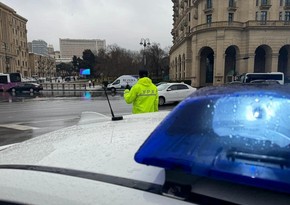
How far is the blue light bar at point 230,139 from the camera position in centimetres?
82

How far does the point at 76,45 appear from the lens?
133 m

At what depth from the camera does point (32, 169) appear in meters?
1.13

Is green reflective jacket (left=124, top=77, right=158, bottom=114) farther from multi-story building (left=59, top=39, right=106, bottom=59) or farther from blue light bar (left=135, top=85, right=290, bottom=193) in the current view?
multi-story building (left=59, top=39, right=106, bottom=59)

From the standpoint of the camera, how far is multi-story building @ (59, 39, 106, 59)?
427 ft

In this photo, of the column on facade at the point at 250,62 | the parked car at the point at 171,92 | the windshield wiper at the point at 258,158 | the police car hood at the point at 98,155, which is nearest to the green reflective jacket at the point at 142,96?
the police car hood at the point at 98,155

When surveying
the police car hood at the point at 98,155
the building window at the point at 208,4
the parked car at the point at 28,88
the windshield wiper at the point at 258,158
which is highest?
the building window at the point at 208,4

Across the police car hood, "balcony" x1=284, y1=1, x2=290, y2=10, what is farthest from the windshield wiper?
"balcony" x1=284, y1=1, x2=290, y2=10

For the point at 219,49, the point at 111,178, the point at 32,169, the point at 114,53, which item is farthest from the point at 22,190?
the point at 114,53

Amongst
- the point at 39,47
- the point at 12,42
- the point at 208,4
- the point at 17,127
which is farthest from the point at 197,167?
the point at 39,47

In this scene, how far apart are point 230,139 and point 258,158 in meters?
0.12

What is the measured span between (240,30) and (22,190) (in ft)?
160

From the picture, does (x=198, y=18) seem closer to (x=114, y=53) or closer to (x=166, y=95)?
(x=114, y=53)

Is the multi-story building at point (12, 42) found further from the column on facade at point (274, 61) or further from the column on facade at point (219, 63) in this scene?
the column on facade at point (274, 61)

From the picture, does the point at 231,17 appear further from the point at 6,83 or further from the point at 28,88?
the point at 6,83
